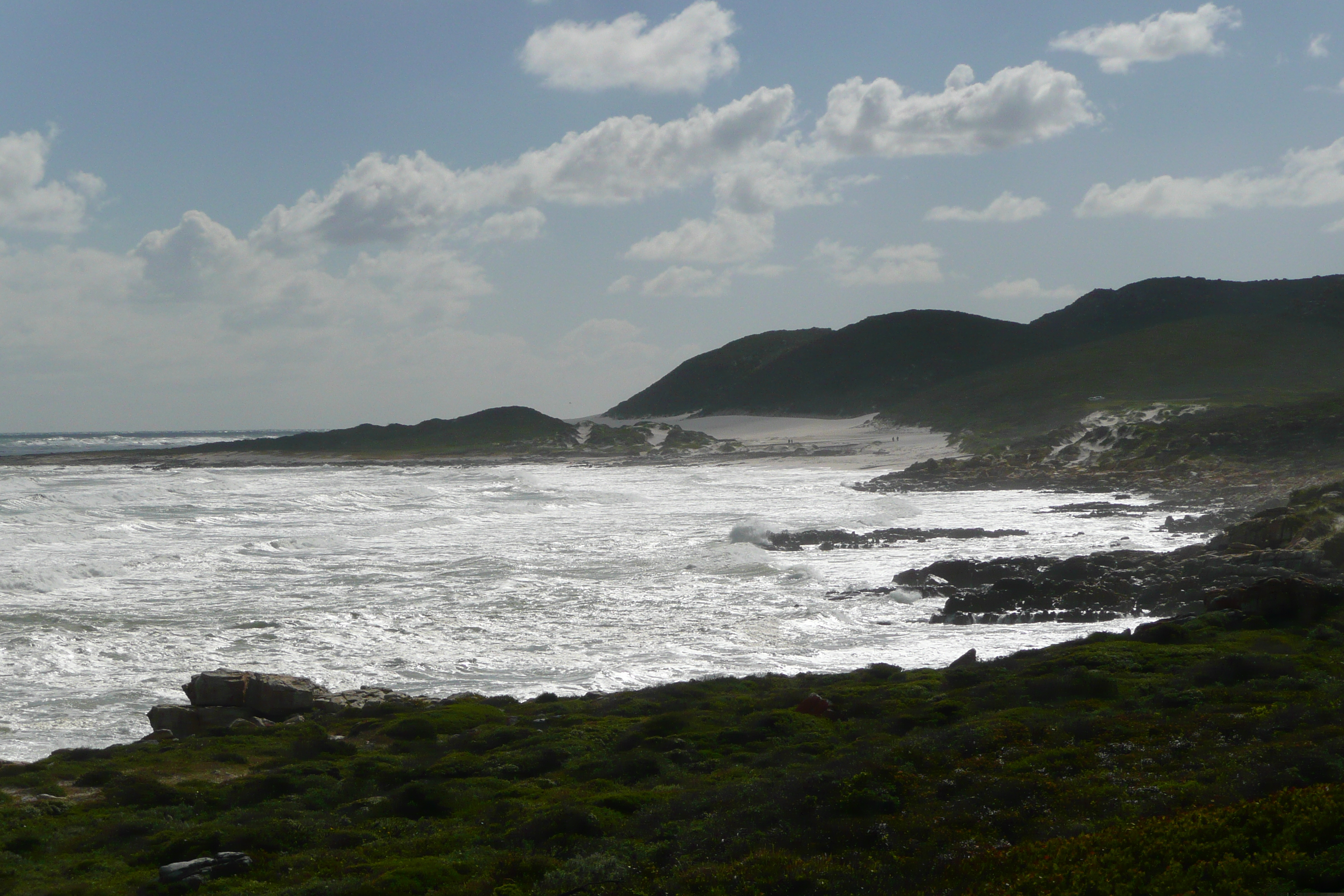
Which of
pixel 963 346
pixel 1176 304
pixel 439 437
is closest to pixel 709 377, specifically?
pixel 963 346

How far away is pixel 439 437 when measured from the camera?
12519cm

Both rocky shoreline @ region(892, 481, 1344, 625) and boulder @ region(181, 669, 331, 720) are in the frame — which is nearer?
boulder @ region(181, 669, 331, 720)

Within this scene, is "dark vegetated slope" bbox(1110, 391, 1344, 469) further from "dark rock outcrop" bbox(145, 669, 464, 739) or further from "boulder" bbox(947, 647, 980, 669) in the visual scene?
"dark rock outcrop" bbox(145, 669, 464, 739)

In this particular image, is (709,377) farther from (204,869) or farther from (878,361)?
(204,869)

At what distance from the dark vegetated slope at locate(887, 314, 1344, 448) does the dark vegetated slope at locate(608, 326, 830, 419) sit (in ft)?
136

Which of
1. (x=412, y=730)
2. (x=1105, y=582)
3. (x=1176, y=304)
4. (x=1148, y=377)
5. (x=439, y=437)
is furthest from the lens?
(x=1176, y=304)

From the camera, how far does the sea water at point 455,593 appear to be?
20.9 metres

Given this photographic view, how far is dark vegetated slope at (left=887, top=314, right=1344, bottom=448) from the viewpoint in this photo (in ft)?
321

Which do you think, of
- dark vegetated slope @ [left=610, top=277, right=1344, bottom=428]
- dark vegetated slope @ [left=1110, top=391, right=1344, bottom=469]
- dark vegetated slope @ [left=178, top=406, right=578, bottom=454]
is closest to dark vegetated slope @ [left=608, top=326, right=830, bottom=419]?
dark vegetated slope @ [left=610, top=277, right=1344, bottom=428]

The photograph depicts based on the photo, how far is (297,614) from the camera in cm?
2570

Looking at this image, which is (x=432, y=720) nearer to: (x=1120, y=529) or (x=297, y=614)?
(x=297, y=614)

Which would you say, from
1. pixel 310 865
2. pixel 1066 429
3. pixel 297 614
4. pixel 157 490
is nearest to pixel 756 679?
pixel 310 865

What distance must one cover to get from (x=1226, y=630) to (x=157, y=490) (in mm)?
55625

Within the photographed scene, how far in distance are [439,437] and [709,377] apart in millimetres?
63998
